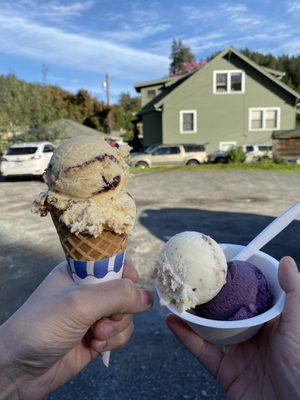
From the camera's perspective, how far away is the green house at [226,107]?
29.5 meters

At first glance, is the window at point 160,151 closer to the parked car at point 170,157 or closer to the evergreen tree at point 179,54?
the parked car at point 170,157

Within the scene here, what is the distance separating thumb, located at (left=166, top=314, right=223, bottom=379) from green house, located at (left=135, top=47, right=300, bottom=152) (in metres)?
28.9

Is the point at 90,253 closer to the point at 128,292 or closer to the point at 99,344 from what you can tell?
the point at 128,292

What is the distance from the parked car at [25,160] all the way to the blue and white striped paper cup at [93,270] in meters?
13.1

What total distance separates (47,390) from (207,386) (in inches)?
67.7

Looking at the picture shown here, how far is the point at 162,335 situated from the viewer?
405 cm

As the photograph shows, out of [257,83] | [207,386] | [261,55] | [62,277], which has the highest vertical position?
[261,55]

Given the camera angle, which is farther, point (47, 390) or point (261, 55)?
point (261, 55)

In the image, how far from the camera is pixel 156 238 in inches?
288

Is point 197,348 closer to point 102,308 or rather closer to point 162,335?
point 102,308

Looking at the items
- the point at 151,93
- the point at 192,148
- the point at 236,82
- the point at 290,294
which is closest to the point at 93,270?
the point at 290,294

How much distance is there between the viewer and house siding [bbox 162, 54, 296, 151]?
29.5m

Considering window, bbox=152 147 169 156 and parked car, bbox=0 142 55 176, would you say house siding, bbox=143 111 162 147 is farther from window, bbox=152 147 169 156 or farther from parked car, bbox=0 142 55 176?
parked car, bbox=0 142 55 176

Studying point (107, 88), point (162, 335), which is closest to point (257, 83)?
point (107, 88)
